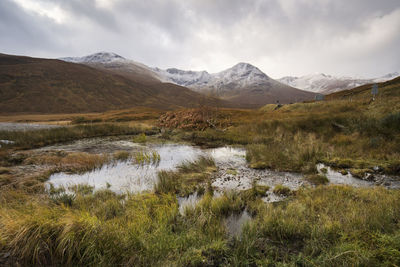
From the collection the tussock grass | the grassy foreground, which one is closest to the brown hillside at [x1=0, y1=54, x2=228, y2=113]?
the tussock grass

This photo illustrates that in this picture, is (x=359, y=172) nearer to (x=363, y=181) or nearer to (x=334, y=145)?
(x=363, y=181)

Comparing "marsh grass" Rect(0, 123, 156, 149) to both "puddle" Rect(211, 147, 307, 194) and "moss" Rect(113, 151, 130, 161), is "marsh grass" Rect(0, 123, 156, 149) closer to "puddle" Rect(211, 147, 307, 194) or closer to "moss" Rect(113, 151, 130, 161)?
"moss" Rect(113, 151, 130, 161)

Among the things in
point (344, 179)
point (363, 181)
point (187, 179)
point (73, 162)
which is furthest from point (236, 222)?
point (73, 162)

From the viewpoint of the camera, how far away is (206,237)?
365 cm

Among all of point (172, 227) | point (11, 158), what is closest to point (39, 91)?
point (11, 158)

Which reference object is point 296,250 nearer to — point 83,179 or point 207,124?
point 83,179

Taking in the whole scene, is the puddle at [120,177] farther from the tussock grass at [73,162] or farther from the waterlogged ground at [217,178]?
the tussock grass at [73,162]

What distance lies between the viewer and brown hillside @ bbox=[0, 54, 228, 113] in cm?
7125

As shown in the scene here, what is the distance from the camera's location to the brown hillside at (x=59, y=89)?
71.2 metres

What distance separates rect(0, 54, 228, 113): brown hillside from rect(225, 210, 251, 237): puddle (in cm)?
5940

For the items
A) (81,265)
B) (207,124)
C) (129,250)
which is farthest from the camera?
(207,124)

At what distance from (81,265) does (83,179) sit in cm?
712

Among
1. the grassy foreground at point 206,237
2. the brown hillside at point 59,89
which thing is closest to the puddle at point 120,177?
the grassy foreground at point 206,237

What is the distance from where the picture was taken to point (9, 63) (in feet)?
326
